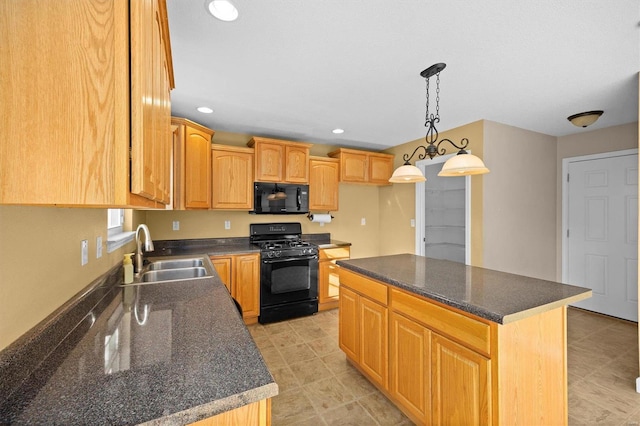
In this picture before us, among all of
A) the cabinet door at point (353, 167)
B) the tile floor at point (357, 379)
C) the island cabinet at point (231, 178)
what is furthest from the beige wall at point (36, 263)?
the cabinet door at point (353, 167)

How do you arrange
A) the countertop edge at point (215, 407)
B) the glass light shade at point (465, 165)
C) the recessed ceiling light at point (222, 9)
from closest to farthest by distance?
the countertop edge at point (215, 407), the recessed ceiling light at point (222, 9), the glass light shade at point (465, 165)

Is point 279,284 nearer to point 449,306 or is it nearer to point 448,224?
point 449,306

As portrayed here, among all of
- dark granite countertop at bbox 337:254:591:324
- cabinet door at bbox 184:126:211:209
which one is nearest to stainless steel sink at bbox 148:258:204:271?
cabinet door at bbox 184:126:211:209

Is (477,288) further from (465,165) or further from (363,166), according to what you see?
(363,166)

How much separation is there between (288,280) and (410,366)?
1.99m

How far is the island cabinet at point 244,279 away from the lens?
3.18m

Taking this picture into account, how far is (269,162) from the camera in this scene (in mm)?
3625

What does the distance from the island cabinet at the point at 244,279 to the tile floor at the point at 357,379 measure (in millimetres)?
249

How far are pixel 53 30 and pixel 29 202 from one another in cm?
43

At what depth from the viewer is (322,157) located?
163 inches

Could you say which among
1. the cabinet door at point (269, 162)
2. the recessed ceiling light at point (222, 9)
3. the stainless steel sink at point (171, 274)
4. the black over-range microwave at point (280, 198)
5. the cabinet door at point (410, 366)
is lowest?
the cabinet door at point (410, 366)

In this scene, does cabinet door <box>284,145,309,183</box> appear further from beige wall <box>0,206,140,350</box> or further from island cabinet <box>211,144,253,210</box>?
beige wall <box>0,206,140,350</box>

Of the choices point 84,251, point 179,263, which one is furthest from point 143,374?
point 179,263

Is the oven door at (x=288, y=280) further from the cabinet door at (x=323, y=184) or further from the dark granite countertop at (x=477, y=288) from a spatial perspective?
the dark granite countertop at (x=477, y=288)
